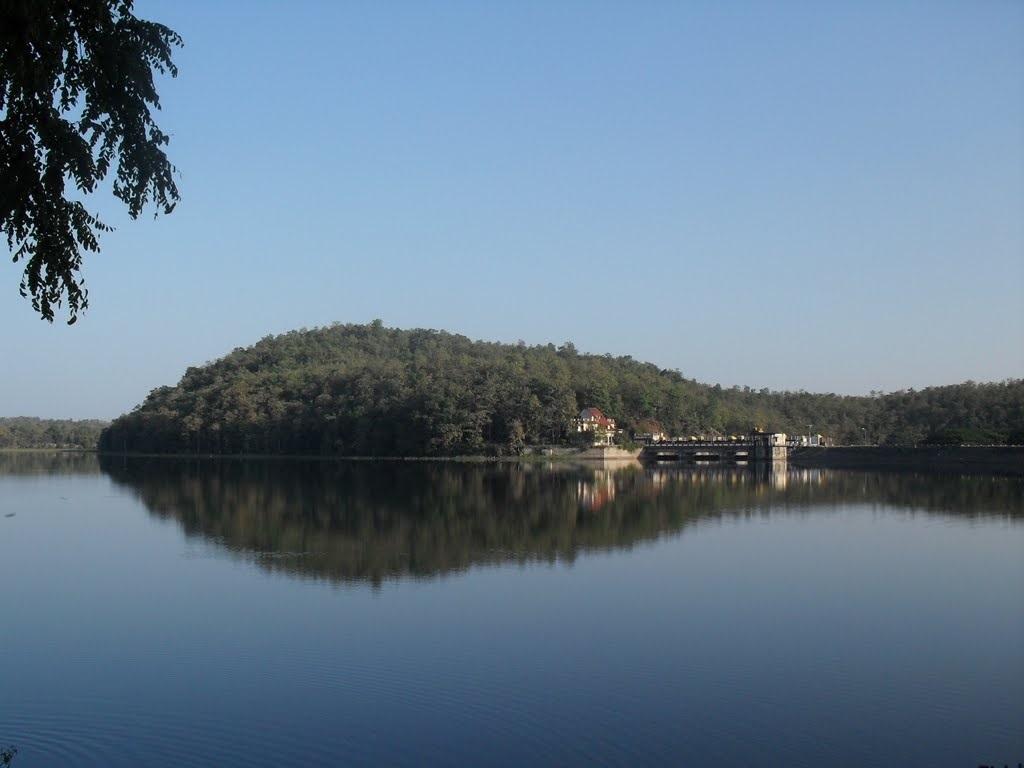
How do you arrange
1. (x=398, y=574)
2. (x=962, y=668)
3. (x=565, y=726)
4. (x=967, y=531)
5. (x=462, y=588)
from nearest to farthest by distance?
(x=565, y=726), (x=962, y=668), (x=462, y=588), (x=398, y=574), (x=967, y=531)

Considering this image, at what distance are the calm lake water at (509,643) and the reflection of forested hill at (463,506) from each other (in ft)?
0.84

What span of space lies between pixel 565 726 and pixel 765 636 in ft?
18.1

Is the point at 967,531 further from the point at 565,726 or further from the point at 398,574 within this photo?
the point at 565,726

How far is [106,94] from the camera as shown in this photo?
23.4ft

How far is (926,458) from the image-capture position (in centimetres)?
7325

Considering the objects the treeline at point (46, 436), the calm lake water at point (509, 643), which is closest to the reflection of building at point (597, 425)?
the calm lake water at point (509, 643)

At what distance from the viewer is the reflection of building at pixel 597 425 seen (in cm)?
8794

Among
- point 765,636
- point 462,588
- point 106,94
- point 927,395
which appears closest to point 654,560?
point 462,588

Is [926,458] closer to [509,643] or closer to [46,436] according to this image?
[509,643]

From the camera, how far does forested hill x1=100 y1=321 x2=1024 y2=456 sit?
87188mm

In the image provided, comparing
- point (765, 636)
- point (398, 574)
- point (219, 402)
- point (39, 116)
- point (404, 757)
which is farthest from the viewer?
point (219, 402)

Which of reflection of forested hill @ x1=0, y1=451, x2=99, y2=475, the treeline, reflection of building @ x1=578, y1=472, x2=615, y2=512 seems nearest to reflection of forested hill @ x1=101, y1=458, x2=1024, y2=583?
reflection of building @ x1=578, y1=472, x2=615, y2=512

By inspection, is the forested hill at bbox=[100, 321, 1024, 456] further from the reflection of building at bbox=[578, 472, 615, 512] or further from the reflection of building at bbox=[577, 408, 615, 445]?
the reflection of building at bbox=[578, 472, 615, 512]

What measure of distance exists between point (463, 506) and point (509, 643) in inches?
887
